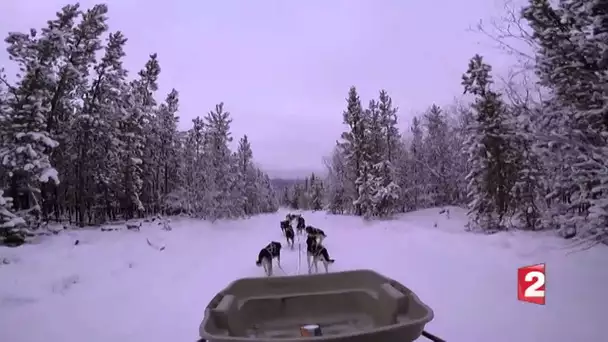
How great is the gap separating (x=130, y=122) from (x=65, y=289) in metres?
25.2

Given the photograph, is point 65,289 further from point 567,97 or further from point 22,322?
point 567,97

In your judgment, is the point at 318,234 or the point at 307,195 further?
the point at 307,195

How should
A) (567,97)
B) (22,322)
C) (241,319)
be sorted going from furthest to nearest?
(567,97) < (22,322) < (241,319)

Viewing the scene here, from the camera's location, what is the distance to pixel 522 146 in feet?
58.9

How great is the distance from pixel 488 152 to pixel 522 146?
3.04 metres

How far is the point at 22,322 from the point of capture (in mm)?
6445

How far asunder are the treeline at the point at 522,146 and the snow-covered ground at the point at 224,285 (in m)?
1.44

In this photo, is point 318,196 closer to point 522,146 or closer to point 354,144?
point 354,144

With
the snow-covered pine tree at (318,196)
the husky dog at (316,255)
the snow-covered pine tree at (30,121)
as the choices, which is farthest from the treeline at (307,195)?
the husky dog at (316,255)

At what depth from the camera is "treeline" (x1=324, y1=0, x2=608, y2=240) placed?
7.23 m

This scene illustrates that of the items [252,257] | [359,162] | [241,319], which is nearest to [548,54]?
[241,319]

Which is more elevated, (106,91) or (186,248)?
(106,91)

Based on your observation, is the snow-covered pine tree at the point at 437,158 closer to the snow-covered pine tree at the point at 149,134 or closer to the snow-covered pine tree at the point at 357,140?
the snow-covered pine tree at the point at 357,140

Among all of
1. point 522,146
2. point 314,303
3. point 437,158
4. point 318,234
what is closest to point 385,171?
point 437,158
